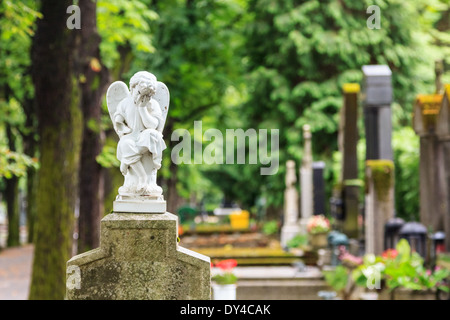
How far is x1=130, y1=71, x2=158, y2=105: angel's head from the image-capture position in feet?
24.6

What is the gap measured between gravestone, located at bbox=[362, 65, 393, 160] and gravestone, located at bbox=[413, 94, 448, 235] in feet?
2.07

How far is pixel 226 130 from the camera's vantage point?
3169 centimetres

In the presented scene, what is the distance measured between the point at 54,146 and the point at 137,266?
203 inches

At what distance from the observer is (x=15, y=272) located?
79.8ft

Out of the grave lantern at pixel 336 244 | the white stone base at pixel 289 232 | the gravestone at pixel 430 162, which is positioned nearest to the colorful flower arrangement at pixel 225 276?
the gravestone at pixel 430 162

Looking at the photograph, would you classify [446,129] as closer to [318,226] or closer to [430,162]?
[430,162]

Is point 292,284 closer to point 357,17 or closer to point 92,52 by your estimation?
point 92,52

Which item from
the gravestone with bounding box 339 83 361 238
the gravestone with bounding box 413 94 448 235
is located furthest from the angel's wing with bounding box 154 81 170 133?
the gravestone with bounding box 339 83 361 238

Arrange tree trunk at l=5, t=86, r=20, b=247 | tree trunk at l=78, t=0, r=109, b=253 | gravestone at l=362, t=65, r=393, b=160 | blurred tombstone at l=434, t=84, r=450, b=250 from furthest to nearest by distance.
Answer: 1. tree trunk at l=5, t=86, r=20, b=247
2. gravestone at l=362, t=65, r=393, b=160
3. tree trunk at l=78, t=0, r=109, b=253
4. blurred tombstone at l=434, t=84, r=450, b=250

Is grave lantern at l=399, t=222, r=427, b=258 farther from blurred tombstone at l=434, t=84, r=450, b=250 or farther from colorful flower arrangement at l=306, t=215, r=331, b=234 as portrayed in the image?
colorful flower arrangement at l=306, t=215, r=331, b=234

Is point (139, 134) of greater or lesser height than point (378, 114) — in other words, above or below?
below

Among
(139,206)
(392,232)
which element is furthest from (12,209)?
(139,206)

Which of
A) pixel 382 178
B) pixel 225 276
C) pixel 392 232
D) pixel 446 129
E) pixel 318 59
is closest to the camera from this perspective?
pixel 225 276
